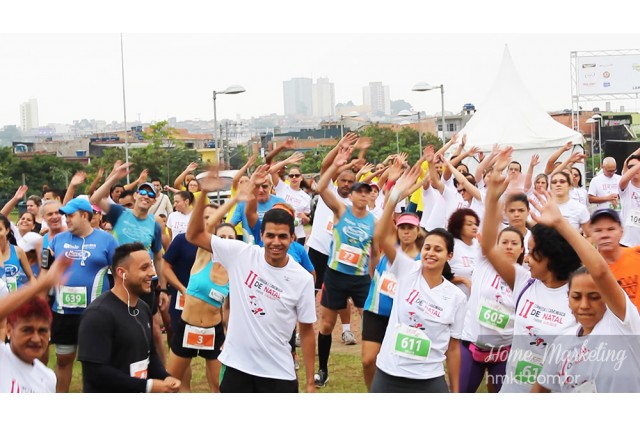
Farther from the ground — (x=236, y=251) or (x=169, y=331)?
(x=236, y=251)

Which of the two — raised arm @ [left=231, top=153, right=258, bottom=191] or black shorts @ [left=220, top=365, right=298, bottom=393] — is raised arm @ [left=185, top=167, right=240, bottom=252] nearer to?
black shorts @ [left=220, top=365, right=298, bottom=393]

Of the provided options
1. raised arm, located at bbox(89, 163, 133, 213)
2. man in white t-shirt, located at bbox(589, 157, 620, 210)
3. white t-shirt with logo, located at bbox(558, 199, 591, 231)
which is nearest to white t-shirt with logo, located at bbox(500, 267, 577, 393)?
white t-shirt with logo, located at bbox(558, 199, 591, 231)

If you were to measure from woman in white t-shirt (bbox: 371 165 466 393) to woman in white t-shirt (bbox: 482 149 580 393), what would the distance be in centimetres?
34

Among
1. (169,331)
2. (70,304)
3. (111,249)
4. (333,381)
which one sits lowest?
(333,381)

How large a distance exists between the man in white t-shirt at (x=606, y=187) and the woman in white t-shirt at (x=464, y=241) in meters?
5.38

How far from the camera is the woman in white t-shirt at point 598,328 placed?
3.63 meters

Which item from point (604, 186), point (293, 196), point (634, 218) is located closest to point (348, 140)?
point (634, 218)

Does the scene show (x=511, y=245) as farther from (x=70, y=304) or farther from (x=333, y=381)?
(x=70, y=304)

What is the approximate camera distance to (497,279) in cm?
533

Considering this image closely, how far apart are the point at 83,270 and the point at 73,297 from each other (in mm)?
239

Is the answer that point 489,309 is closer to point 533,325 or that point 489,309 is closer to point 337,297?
point 533,325

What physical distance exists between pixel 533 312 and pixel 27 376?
2.65 metres

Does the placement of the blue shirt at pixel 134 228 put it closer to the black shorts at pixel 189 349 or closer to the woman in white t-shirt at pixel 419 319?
the black shorts at pixel 189 349

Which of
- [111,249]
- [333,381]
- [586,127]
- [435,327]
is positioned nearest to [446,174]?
[333,381]
